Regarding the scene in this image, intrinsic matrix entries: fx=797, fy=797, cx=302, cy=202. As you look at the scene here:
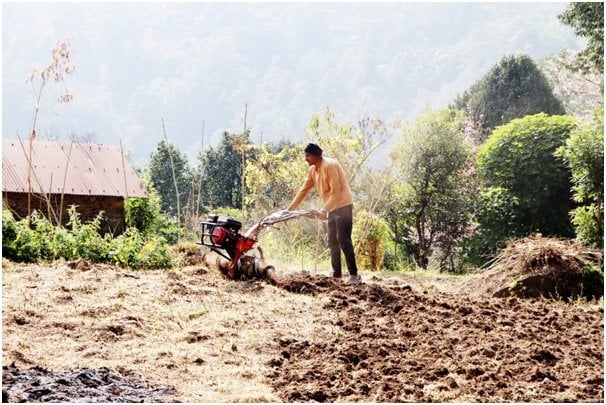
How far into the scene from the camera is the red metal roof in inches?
452

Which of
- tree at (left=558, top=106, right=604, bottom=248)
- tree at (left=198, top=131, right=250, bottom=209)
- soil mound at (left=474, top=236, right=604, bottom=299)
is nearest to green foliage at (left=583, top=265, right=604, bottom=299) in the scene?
soil mound at (left=474, top=236, right=604, bottom=299)

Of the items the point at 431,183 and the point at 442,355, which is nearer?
the point at 442,355

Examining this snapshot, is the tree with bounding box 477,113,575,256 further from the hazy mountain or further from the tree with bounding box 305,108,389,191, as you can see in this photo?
the hazy mountain

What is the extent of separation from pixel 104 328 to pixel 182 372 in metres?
1.10

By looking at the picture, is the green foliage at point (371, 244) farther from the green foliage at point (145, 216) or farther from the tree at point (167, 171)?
the tree at point (167, 171)

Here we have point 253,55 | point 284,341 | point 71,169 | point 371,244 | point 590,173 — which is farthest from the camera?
point 253,55

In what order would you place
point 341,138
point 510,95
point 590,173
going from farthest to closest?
1. point 510,95
2. point 341,138
3. point 590,173

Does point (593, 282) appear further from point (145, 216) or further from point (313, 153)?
point (145, 216)

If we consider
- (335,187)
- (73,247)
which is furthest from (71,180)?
(335,187)

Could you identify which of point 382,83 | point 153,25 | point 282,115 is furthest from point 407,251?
point 153,25

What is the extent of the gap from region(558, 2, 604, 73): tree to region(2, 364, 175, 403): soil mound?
39.0 ft

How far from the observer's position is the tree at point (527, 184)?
1234 centimetres

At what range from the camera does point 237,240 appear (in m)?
7.66

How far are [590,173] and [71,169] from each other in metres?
7.46
